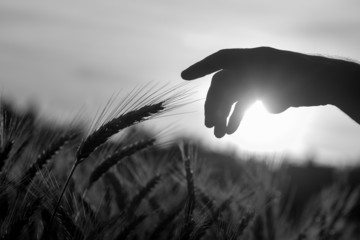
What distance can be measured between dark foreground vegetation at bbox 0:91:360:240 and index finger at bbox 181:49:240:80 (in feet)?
0.99

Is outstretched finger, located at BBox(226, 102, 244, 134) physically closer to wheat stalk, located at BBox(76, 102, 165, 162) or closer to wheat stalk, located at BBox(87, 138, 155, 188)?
wheat stalk, located at BBox(87, 138, 155, 188)

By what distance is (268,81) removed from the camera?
2273mm

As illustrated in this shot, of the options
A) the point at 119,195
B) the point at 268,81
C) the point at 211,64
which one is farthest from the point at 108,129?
the point at 119,195

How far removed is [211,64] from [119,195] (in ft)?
3.12

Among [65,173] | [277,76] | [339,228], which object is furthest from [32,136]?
[339,228]

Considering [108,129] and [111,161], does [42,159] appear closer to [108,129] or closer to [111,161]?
[111,161]

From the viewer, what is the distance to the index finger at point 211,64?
7.37 feet

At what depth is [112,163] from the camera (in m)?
2.29

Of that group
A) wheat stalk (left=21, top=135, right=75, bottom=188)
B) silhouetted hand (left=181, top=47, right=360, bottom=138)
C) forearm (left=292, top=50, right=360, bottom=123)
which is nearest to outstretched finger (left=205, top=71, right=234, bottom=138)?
silhouetted hand (left=181, top=47, right=360, bottom=138)

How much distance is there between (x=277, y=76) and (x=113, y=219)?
92cm

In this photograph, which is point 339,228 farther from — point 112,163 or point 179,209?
point 112,163

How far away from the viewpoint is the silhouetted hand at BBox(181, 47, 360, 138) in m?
2.27

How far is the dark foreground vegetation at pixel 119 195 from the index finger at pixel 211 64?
301 mm

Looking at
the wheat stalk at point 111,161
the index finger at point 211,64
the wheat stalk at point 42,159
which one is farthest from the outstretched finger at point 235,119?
the wheat stalk at point 42,159
